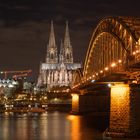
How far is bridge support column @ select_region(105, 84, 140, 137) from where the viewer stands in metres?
48.5

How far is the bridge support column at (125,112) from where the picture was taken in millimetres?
48531

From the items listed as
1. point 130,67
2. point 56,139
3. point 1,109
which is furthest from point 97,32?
point 1,109

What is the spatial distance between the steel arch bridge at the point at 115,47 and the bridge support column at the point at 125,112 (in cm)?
235

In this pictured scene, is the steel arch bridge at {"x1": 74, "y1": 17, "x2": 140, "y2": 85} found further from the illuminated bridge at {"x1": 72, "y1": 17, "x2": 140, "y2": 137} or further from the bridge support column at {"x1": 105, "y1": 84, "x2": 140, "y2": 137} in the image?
Answer: the bridge support column at {"x1": 105, "y1": 84, "x2": 140, "y2": 137}

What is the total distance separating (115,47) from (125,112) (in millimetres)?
25972

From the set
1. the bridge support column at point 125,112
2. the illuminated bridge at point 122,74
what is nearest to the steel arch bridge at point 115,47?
the illuminated bridge at point 122,74

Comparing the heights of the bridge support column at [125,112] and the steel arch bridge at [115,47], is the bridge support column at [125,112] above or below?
below

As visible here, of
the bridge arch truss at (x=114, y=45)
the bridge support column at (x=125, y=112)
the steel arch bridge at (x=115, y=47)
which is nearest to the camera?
the bridge support column at (x=125, y=112)

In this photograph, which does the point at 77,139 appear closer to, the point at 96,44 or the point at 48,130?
the point at 48,130

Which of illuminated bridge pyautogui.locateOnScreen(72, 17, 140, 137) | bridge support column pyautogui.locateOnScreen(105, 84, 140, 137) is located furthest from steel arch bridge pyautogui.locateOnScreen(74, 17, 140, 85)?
bridge support column pyautogui.locateOnScreen(105, 84, 140, 137)

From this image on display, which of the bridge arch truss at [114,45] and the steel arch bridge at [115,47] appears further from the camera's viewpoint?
the bridge arch truss at [114,45]

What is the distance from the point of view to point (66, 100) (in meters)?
179

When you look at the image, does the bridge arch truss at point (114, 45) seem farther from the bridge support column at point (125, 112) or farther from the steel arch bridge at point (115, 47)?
the bridge support column at point (125, 112)

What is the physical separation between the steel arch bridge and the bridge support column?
2355 millimetres
